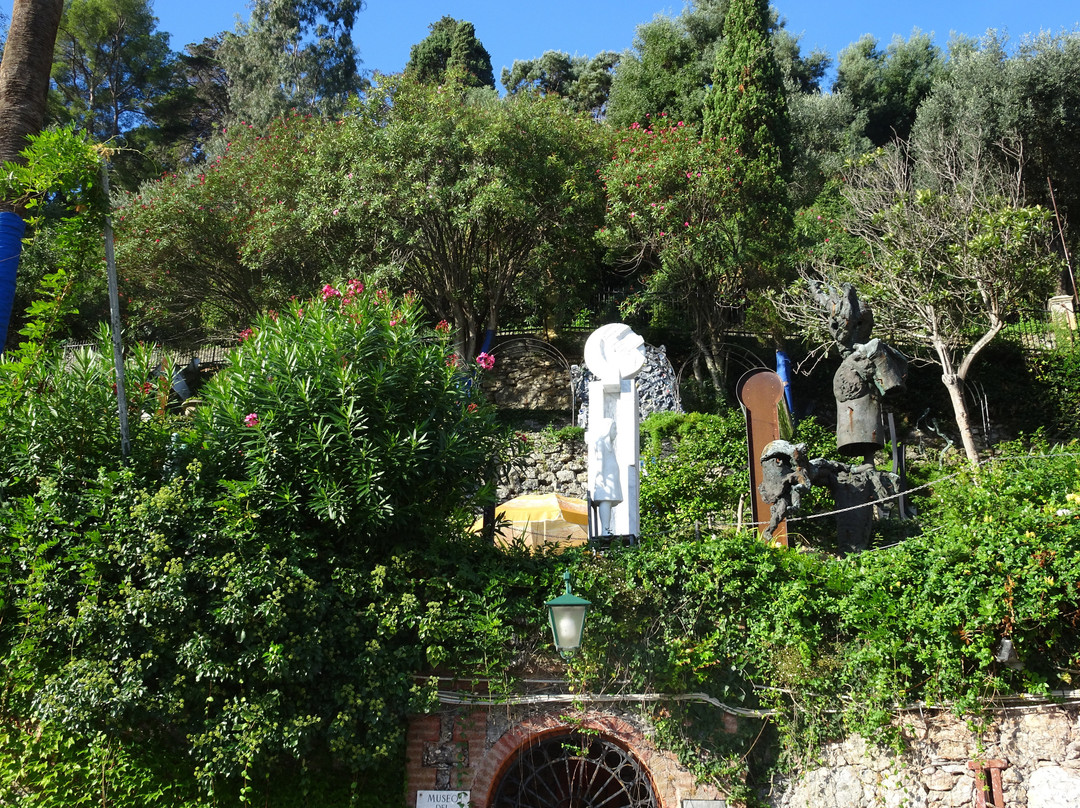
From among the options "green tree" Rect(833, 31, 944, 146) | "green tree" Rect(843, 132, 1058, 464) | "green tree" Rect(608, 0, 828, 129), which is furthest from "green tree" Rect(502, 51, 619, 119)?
"green tree" Rect(843, 132, 1058, 464)

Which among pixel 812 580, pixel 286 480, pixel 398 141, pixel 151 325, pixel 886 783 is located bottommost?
pixel 886 783

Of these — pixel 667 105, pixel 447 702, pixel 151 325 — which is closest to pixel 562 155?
pixel 667 105

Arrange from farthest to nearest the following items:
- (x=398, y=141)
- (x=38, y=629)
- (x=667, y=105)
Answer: (x=667, y=105) → (x=398, y=141) → (x=38, y=629)

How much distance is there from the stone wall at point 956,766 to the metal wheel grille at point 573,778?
135cm

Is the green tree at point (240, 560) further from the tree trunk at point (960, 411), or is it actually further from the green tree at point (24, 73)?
the tree trunk at point (960, 411)

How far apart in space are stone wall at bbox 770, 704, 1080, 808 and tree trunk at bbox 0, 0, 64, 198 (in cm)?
976

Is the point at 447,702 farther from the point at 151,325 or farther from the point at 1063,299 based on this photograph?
the point at 1063,299

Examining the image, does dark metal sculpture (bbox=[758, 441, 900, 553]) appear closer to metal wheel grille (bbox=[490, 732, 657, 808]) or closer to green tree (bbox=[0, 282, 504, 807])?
metal wheel grille (bbox=[490, 732, 657, 808])

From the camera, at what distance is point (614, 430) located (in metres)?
9.25

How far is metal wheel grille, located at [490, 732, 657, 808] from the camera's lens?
803 centimetres

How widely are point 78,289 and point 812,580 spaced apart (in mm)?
7227

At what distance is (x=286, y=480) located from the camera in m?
8.19

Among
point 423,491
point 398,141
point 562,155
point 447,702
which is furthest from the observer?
point 562,155

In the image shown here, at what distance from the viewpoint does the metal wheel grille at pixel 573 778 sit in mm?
8031
